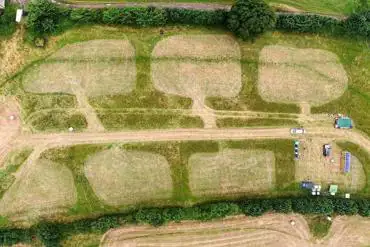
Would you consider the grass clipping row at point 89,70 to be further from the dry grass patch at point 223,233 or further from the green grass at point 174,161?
the dry grass patch at point 223,233

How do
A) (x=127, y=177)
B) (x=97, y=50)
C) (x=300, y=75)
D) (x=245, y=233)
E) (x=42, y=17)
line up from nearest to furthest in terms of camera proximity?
(x=42, y=17), (x=127, y=177), (x=245, y=233), (x=97, y=50), (x=300, y=75)

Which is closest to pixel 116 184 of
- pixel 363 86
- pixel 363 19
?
pixel 363 86

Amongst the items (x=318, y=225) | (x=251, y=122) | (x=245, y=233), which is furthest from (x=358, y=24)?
(x=245, y=233)

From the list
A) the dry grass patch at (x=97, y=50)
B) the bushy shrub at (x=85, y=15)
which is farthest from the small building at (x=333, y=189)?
the bushy shrub at (x=85, y=15)

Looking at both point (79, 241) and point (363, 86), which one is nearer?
point (79, 241)

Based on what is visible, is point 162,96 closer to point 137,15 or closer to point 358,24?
point 137,15

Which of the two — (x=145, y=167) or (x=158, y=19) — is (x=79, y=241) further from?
(x=158, y=19)
